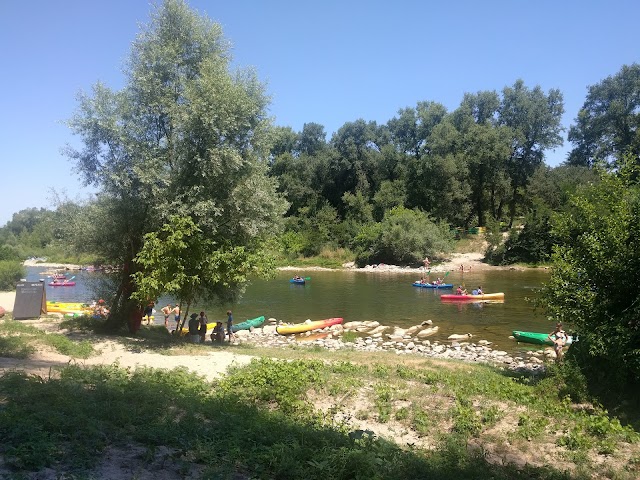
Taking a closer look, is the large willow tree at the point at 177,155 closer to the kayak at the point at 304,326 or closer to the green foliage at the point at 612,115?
the kayak at the point at 304,326

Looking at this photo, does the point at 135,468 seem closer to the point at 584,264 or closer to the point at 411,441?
the point at 411,441

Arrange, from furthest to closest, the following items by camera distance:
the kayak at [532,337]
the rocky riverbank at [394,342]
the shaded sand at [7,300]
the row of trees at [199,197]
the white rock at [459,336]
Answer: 1. the shaded sand at [7,300]
2. the white rock at [459,336]
3. the kayak at [532,337]
4. the rocky riverbank at [394,342]
5. the row of trees at [199,197]

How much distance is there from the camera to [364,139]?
8381 centimetres

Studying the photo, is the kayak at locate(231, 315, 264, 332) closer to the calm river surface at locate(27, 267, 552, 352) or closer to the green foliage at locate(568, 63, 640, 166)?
the calm river surface at locate(27, 267, 552, 352)

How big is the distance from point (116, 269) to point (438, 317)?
19293 millimetres

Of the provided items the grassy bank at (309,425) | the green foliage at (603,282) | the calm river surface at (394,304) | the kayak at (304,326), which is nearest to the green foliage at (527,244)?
the calm river surface at (394,304)

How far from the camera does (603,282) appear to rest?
1215 cm

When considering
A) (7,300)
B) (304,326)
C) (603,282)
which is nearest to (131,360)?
(603,282)

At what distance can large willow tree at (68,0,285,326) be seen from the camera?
15156mm

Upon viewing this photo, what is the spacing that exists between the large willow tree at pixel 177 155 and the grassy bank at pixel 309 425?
417cm

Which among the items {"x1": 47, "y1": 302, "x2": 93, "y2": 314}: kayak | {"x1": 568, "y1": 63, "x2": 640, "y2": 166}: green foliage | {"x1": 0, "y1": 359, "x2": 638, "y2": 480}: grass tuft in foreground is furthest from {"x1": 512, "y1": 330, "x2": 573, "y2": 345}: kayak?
{"x1": 568, "y1": 63, "x2": 640, "y2": 166}: green foliage

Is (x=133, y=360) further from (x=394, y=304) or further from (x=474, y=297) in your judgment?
(x=474, y=297)

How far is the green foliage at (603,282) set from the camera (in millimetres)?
10844

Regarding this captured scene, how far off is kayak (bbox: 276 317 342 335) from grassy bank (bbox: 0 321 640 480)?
13.0m
